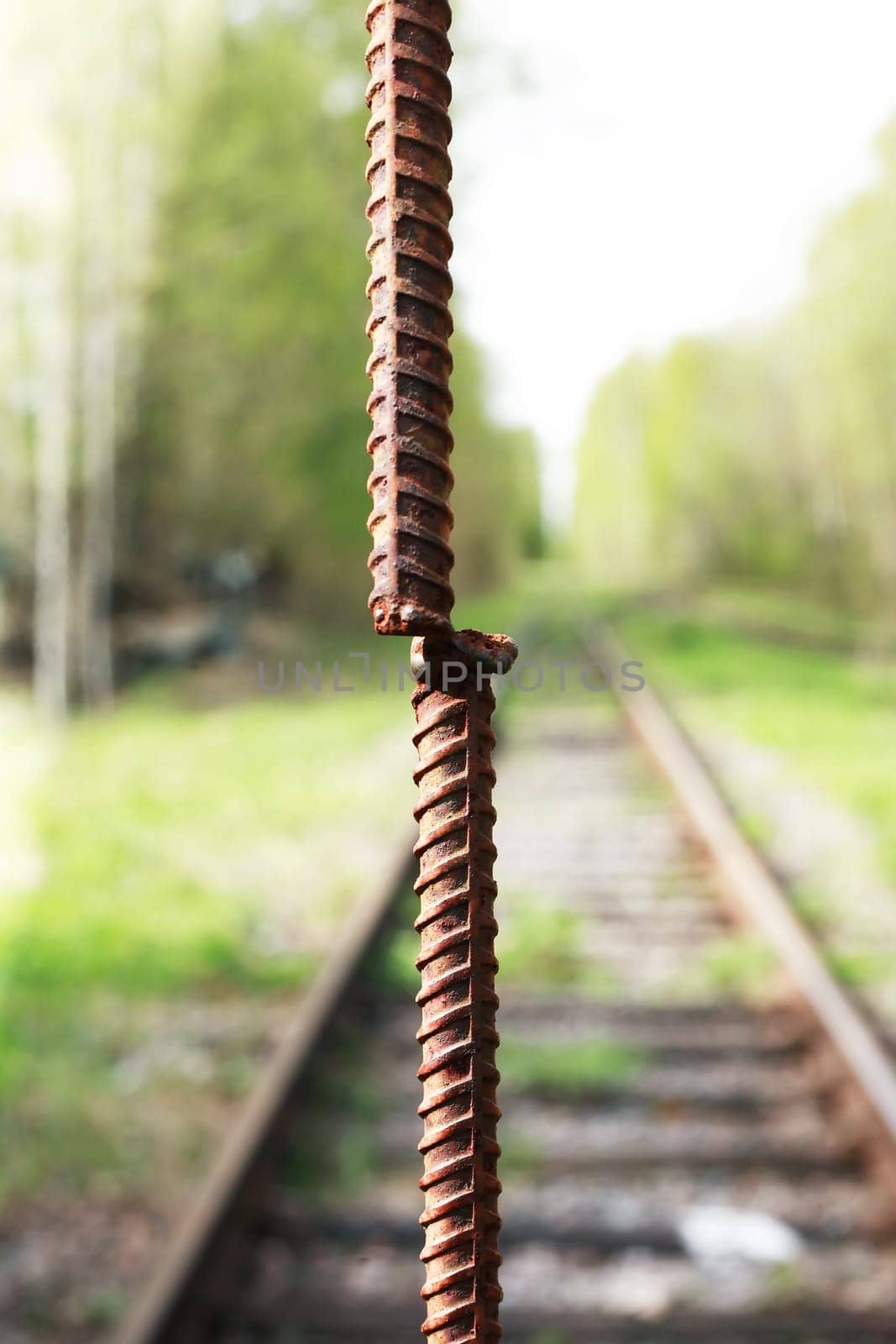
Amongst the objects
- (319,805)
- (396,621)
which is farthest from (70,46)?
(396,621)

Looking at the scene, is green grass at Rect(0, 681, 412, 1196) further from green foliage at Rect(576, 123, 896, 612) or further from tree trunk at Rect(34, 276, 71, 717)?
green foliage at Rect(576, 123, 896, 612)

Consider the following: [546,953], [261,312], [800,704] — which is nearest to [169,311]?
[261,312]

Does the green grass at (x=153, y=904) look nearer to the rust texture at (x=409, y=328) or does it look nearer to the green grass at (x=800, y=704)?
the green grass at (x=800, y=704)

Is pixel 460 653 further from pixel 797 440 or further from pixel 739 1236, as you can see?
pixel 797 440

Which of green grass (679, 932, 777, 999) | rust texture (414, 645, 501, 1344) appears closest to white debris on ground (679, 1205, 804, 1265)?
green grass (679, 932, 777, 999)

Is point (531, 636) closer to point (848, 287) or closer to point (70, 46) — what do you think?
point (848, 287)
